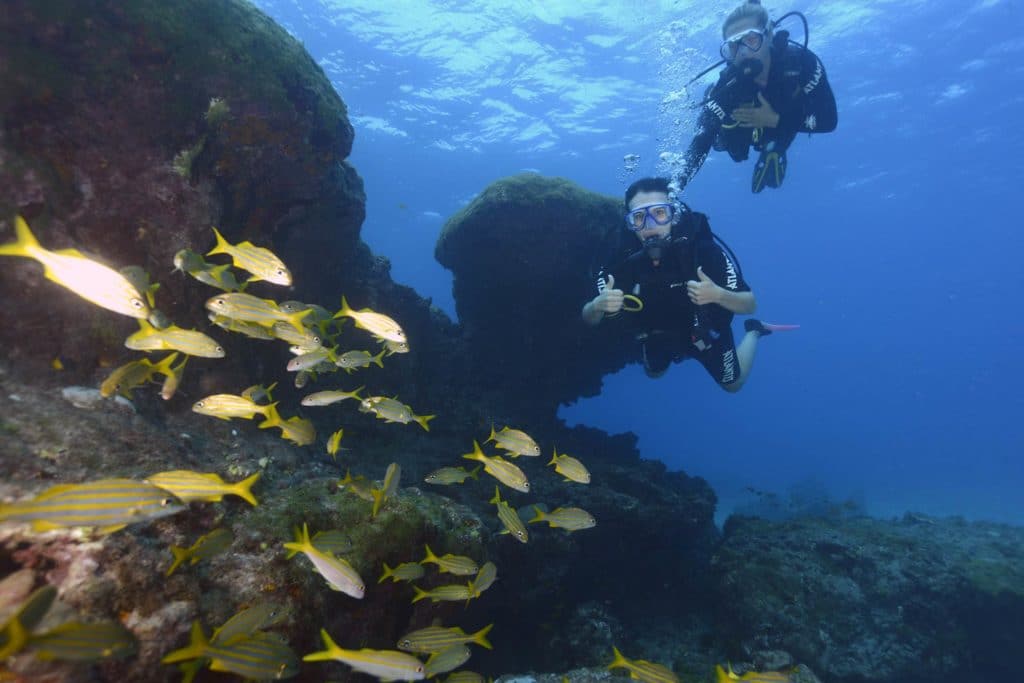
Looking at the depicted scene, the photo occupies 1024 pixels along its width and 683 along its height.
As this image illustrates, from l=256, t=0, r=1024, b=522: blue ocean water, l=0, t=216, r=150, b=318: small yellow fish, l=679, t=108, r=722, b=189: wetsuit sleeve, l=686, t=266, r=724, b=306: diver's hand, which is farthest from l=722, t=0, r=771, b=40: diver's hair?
l=256, t=0, r=1024, b=522: blue ocean water

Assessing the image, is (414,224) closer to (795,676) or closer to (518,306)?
(518,306)

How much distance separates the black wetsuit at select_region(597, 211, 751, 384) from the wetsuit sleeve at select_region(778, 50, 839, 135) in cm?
237

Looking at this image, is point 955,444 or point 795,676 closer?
point 795,676

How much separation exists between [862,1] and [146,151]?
89.6 ft

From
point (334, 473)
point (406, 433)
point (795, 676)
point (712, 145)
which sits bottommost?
point (795, 676)

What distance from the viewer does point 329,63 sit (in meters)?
29.1

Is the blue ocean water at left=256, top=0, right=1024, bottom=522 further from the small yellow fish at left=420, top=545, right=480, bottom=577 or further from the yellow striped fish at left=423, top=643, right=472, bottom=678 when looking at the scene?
the yellow striped fish at left=423, top=643, right=472, bottom=678

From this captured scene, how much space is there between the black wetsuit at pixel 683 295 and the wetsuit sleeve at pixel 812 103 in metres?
2.37

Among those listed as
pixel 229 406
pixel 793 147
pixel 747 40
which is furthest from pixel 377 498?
pixel 793 147

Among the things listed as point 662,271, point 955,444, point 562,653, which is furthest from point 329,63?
point 955,444

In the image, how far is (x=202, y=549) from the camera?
3.38m

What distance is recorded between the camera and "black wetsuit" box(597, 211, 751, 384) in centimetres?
770

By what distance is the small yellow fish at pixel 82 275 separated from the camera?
9.14ft

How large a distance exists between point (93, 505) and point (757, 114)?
9.57m
